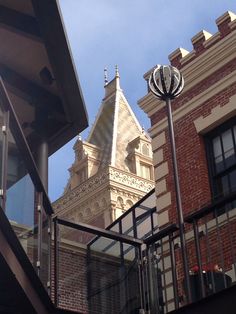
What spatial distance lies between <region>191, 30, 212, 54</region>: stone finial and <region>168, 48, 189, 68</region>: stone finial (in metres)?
0.35

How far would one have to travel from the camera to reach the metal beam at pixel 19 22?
32.3ft

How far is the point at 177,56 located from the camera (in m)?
14.5

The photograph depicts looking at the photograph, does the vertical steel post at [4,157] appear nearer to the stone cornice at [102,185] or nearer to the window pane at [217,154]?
the window pane at [217,154]

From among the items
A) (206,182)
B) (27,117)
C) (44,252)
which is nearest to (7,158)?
(44,252)

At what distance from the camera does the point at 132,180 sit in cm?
6325

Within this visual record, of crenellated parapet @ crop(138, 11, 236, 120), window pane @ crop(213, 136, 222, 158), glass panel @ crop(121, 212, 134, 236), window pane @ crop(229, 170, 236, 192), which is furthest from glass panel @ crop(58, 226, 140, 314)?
glass panel @ crop(121, 212, 134, 236)

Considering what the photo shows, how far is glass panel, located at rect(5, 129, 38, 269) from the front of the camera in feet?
20.7

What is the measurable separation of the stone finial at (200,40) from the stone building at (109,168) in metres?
46.0

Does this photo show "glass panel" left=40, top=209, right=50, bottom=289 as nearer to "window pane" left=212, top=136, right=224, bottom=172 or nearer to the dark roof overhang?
the dark roof overhang

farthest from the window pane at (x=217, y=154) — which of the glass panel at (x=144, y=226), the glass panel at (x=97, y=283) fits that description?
the glass panel at (x=97, y=283)

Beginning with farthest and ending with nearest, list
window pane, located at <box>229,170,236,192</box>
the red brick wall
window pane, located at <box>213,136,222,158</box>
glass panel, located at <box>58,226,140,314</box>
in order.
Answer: window pane, located at <box>213,136,222,158</box>
the red brick wall
window pane, located at <box>229,170,236,192</box>
glass panel, located at <box>58,226,140,314</box>

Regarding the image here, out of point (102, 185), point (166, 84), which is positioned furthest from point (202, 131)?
point (102, 185)

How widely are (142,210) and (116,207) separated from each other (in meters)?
44.5

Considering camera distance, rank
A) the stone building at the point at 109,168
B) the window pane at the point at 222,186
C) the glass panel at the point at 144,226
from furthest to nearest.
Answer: the stone building at the point at 109,168
the glass panel at the point at 144,226
the window pane at the point at 222,186
